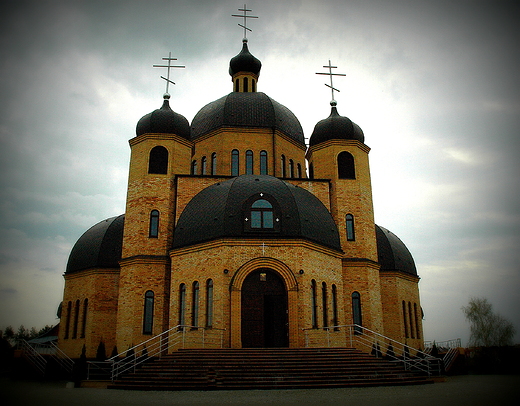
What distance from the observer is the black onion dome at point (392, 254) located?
1025 inches

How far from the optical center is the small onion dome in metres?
29.7

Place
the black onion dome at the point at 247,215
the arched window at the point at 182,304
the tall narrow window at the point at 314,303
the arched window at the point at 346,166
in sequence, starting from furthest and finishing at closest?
the arched window at the point at 346,166, the arched window at the point at 182,304, the black onion dome at the point at 247,215, the tall narrow window at the point at 314,303

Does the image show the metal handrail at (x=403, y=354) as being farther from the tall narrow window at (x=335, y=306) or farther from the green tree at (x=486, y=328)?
the green tree at (x=486, y=328)

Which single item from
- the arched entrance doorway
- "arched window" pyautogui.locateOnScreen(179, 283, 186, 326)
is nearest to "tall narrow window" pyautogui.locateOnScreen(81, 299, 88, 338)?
"arched window" pyautogui.locateOnScreen(179, 283, 186, 326)

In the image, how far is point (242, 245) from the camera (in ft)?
60.7

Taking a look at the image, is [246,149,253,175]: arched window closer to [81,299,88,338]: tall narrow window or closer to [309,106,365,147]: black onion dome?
[309,106,365,147]: black onion dome

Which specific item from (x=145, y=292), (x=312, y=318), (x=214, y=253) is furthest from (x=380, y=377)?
(x=145, y=292)

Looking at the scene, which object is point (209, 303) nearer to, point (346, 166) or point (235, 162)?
point (235, 162)

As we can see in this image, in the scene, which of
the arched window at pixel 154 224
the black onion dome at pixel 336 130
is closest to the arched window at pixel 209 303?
the arched window at pixel 154 224

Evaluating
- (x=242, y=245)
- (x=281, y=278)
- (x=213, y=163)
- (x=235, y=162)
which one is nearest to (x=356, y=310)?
(x=281, y=278)

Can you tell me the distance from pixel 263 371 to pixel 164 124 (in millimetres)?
14757

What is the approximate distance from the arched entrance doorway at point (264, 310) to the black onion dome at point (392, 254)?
378 inches

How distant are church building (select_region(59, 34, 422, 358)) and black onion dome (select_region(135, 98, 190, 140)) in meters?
0.09

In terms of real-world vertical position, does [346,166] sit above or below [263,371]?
above
